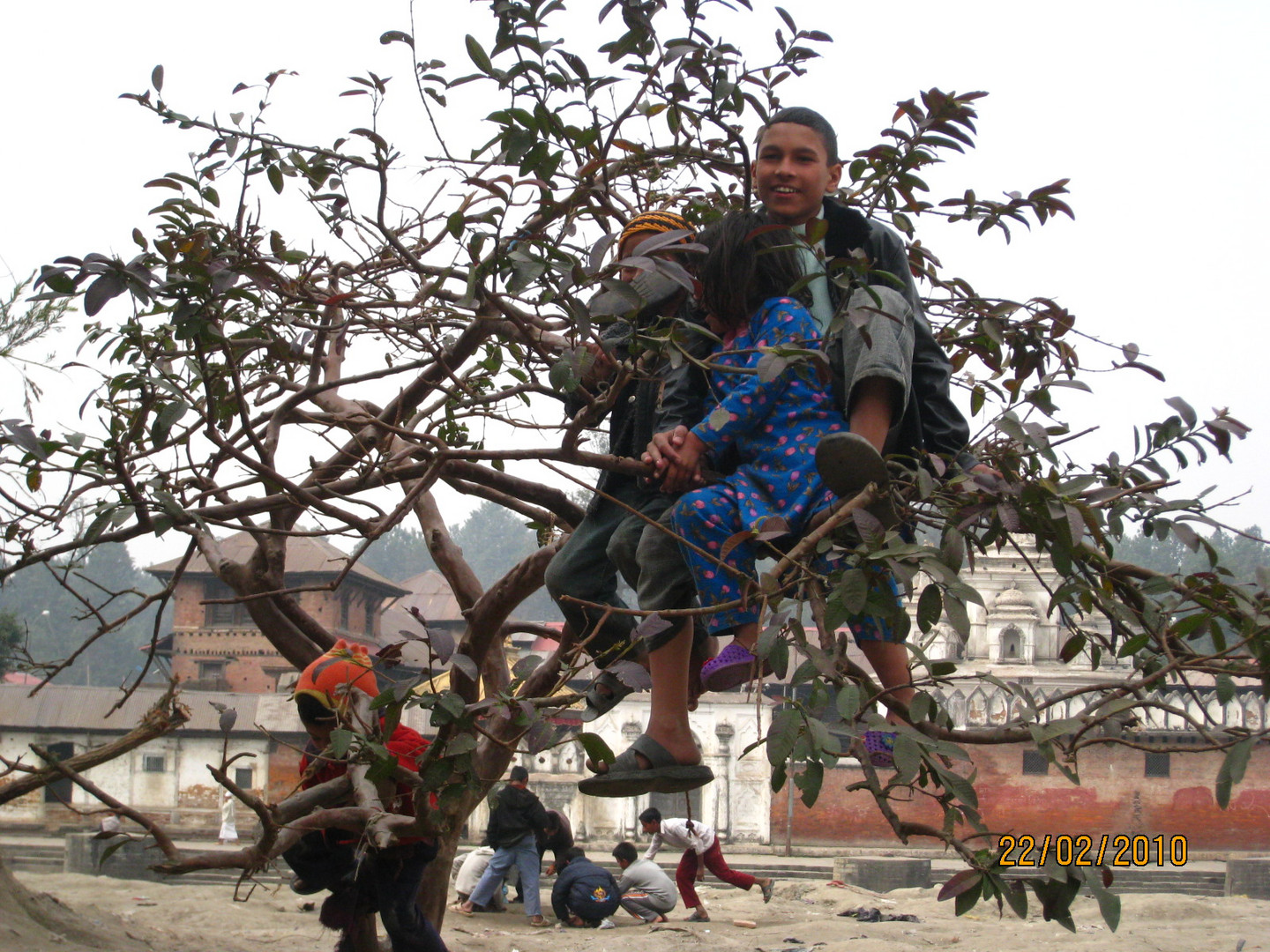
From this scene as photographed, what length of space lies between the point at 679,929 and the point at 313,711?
563 centimetres

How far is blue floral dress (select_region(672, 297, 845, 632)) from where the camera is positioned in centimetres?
218

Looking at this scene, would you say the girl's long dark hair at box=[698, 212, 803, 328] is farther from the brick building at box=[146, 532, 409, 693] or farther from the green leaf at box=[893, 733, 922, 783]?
the brick building at box=[146, 532, 409, 693]

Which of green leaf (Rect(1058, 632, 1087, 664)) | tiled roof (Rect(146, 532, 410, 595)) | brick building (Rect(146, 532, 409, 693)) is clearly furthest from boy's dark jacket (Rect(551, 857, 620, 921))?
brick building (Rect(146, 532, 409, 693))

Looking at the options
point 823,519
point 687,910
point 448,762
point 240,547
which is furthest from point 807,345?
point 240,547

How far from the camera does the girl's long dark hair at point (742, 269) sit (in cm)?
235

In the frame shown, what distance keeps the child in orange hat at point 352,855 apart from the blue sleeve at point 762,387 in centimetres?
105

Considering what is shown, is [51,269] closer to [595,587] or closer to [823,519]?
[595,587]

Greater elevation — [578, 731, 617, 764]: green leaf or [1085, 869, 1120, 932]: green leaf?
[578, 731, 617, 764]: green leaf

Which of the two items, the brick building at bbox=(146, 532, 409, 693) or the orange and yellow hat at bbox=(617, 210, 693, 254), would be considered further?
the brick building at bbox=(146, 532, 409, 693)

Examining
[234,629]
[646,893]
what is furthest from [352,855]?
[234,629]

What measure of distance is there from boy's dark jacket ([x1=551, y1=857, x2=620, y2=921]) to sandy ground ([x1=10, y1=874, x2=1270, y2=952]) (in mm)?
204

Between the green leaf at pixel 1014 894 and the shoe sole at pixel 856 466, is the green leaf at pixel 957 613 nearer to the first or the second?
the shoe sole at pixel 856 466

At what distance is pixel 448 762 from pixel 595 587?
792mm

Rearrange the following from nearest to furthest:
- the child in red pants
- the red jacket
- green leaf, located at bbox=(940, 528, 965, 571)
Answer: green leaf, located at bbox=(940, 528, 965, 571)
the red jacket
the child in red pants
